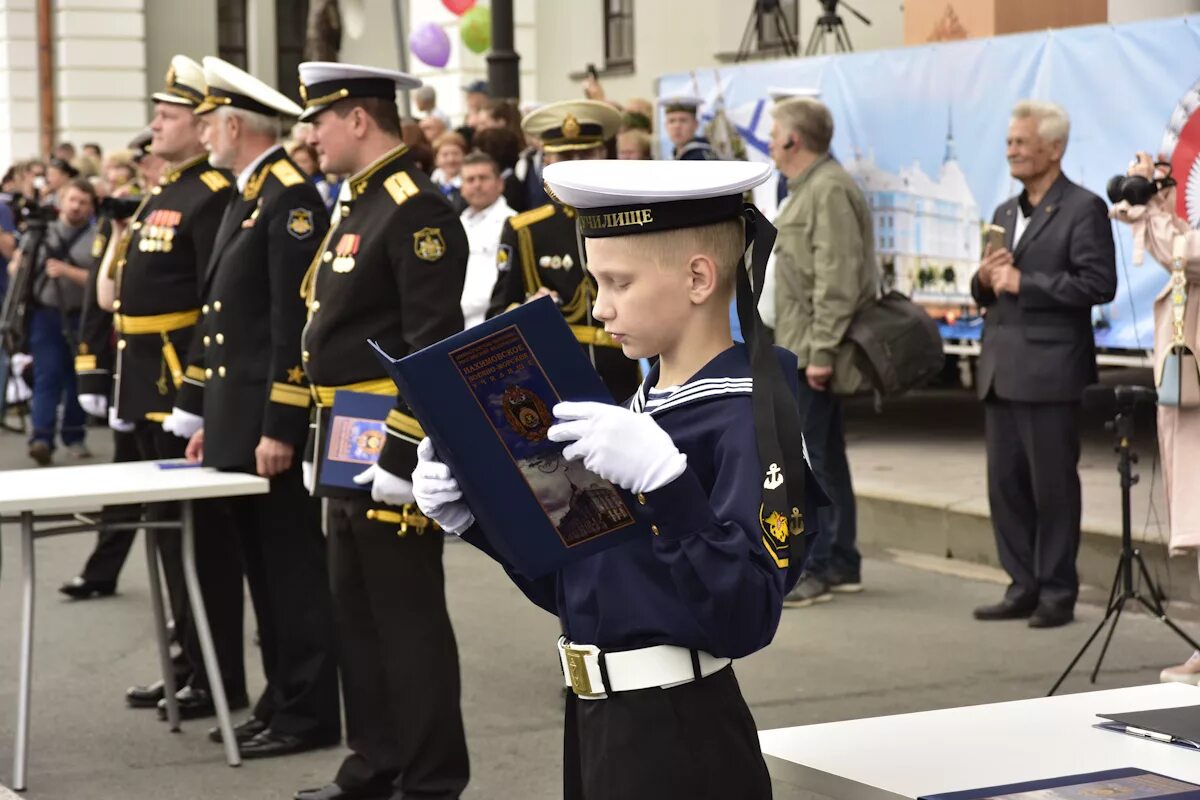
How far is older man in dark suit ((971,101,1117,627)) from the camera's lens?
7.58 meters

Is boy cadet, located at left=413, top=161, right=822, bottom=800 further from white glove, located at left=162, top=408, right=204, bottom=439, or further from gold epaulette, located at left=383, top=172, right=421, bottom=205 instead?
white glove, located at left=162, top=408, right=204, bottom=439

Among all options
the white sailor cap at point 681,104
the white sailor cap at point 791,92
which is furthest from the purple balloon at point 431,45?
the white sailor cap at point 791,92

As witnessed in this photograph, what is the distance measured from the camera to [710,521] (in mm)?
2736

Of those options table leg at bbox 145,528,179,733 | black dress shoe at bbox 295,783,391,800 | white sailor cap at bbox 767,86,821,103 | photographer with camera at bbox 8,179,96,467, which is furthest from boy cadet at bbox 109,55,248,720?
photographer with camera at bbox 8,179,96,467

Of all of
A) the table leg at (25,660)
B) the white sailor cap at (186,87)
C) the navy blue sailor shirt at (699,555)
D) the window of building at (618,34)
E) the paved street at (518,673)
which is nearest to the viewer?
the navy blue sailor shirt at (699,555)

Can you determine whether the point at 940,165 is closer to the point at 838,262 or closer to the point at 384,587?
the point at 838,262

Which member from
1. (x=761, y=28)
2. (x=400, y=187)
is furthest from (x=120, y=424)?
(x=761, y=28)

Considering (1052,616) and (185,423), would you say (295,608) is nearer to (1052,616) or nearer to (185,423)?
(185,423)

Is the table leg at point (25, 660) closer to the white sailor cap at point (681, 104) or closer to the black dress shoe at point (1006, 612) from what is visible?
the black dress shoe at point (1006, 612)

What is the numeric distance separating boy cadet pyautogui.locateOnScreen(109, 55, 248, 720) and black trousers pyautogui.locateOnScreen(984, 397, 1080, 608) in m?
3.26

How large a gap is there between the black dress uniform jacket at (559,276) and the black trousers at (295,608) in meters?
1.68

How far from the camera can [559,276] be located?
7.54m

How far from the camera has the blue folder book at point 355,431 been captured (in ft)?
16.9

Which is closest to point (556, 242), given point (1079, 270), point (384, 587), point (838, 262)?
point (838, 262)
